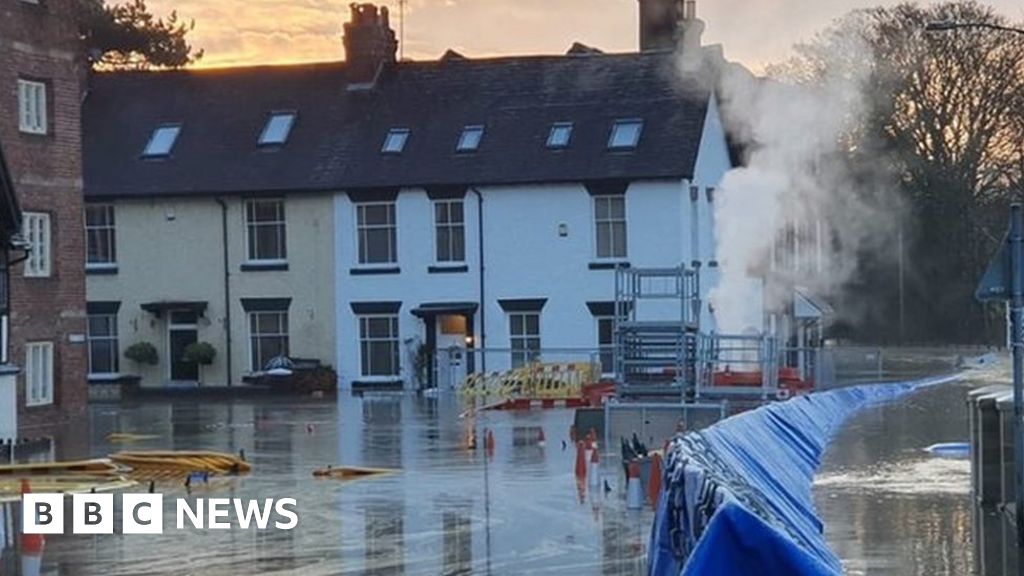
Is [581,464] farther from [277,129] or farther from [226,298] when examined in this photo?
[277,129]

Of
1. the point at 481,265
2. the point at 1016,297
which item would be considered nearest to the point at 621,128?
the point at 481,265

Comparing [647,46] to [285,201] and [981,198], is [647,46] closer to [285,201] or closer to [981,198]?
[285,201]

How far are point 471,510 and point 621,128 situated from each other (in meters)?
33.3

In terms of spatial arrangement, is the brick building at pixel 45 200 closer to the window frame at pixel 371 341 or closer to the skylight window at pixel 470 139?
the window frame at pixel 371 341

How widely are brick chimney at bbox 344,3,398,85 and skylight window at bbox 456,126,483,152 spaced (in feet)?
14.3

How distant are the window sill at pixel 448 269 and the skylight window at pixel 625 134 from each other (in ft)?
17.6

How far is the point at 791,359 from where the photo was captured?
5444 cm

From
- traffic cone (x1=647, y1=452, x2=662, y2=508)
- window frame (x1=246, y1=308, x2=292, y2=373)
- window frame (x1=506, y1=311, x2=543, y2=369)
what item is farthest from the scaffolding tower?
window frame (x1=246, y1=308, x2=292, y2=373)

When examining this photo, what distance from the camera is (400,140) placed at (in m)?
57.5

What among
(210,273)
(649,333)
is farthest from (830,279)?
(649,333)

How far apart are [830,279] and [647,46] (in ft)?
47.5

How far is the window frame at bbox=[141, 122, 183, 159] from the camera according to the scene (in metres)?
59.2

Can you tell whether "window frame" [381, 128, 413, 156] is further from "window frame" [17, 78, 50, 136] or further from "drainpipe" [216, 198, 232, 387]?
"window frame" [17, 78, 50, 136]

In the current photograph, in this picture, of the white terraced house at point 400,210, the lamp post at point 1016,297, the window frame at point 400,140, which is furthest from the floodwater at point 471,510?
the window frame at point 400,140
